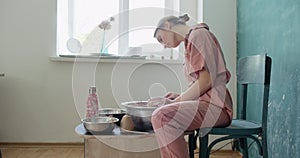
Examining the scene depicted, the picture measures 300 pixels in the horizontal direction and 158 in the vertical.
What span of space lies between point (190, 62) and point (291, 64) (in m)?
0.52

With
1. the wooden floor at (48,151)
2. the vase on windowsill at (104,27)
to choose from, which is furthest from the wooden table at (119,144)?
the vase on windowsill at (104,27)

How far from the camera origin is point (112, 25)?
289 centimetres

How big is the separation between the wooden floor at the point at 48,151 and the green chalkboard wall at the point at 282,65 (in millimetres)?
461

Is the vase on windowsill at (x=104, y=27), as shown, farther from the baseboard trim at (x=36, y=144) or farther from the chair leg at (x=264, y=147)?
the chair leg at (x=264, y=147)

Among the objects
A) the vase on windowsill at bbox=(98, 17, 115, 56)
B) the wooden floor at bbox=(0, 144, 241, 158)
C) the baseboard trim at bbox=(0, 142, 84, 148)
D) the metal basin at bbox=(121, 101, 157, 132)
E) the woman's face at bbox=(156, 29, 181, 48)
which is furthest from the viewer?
the vase on windowsill at bbox=(98, 17, 115, 56)

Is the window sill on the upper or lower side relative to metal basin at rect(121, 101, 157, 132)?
upper

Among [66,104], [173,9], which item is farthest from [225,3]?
[66,104]

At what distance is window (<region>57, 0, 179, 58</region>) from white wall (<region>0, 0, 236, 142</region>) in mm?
172

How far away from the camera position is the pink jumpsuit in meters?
1.37

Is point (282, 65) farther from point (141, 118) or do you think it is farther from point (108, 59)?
point (108, 59)

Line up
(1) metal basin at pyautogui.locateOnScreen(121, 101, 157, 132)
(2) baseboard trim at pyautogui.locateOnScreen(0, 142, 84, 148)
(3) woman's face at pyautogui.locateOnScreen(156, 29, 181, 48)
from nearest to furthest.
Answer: (1) metal basin at pyautogui.locateOnScreen(121, 101, 157, 132), (3) woman's face at pyautogui.locateOnScreen(156, 29, 181, 48), (2) baseboard trim at pyautogui.locateOnScreen(0, 142, 84, 148)

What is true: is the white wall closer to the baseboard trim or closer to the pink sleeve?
the baseboard trim

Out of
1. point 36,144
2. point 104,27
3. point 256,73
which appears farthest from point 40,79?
point 256,73

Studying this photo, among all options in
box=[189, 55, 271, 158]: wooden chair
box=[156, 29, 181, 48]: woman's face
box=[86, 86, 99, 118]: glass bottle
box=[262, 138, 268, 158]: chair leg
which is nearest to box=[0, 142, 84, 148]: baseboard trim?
box=[86, 86, 99, 118]: glass bottle
